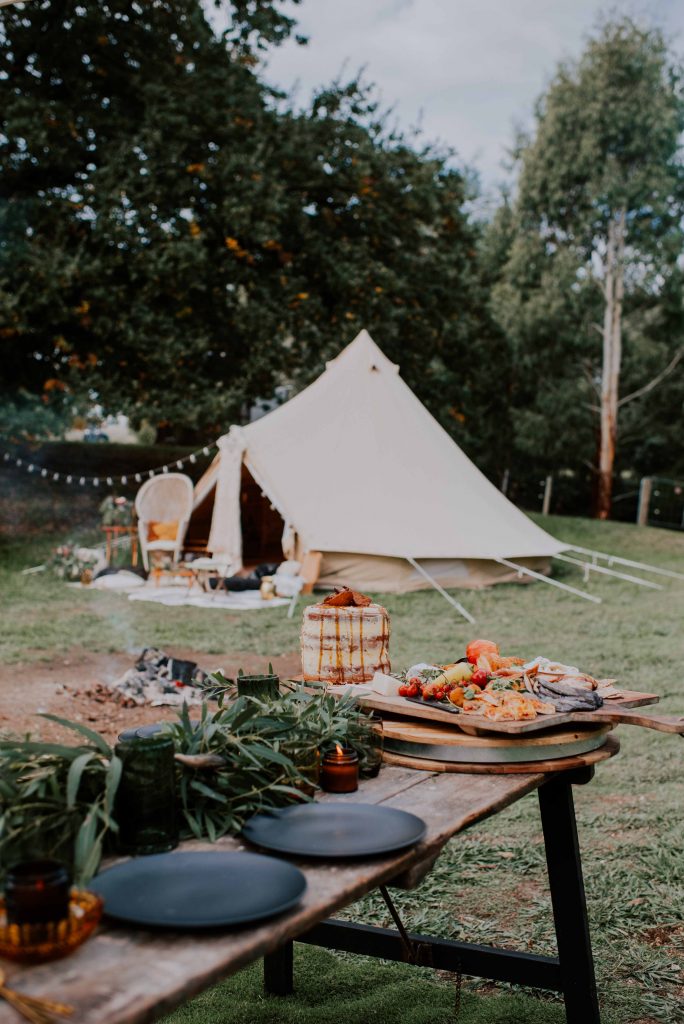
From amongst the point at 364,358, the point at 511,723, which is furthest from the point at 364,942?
the point at 364,358

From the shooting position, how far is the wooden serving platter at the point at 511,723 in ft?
6.53

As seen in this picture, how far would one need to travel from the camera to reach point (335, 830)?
1.56 metres

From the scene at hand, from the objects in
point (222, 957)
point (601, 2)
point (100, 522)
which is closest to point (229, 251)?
point (100, 522)

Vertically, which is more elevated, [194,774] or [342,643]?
[342,643]

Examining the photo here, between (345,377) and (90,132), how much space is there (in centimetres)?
498

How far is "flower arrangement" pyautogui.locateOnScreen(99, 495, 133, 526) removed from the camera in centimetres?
1230

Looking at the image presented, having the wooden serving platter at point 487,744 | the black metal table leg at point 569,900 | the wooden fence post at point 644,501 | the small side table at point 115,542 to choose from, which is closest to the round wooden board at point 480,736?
the wooden serving platter at point 487,744

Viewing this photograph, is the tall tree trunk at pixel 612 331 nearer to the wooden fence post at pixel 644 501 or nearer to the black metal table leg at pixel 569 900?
the wooden fence post at pixel 644 501

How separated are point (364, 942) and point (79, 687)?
164 inches

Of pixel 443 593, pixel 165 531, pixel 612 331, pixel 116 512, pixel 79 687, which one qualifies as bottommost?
pixel 79 687

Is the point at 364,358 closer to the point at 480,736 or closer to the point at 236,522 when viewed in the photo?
Result: the point at 236,522

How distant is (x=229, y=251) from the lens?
1330cm

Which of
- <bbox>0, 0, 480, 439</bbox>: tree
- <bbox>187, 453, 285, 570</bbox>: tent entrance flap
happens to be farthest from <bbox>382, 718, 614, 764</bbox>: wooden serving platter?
<bbox>0, 0, 480, 439</bbox>: tree

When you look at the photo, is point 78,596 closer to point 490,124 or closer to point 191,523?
point 191,523
